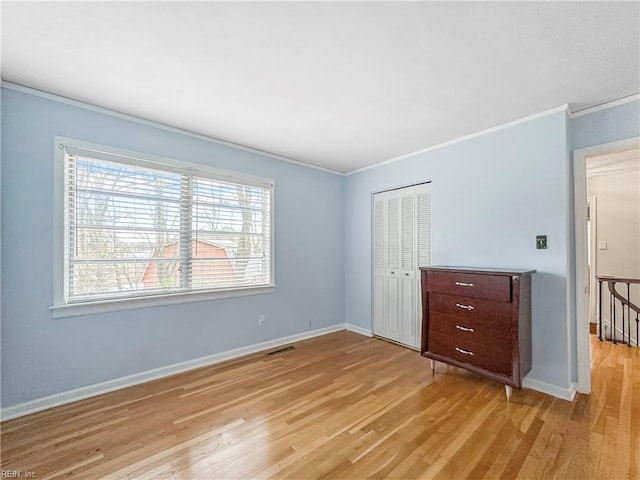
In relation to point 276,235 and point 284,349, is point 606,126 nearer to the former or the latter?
point 276,235

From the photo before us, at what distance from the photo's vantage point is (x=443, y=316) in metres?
2.80

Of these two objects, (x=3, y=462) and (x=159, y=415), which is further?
(x=159, y=415)

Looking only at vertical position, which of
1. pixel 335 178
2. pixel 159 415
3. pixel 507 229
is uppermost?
pixel 335 178

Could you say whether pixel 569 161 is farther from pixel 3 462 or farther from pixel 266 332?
pixel 3 462

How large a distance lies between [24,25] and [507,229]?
12.6 feet

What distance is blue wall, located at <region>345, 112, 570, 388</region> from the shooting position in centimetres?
248

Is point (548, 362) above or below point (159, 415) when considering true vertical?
above

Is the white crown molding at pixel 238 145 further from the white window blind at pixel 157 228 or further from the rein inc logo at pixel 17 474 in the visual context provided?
the rein inc logo at pixel 17 474

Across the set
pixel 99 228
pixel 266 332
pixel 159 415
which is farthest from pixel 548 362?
pixel 99 228

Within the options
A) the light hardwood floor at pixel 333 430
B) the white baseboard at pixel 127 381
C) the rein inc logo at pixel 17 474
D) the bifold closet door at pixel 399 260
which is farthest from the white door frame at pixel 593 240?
the rein inc logo at pixel 17 474

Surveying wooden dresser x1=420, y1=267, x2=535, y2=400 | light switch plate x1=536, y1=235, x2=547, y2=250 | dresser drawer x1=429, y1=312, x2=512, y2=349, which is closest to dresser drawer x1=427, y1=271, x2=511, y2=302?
wooden dresser x1=420, y1=267, x2=535, y2=400

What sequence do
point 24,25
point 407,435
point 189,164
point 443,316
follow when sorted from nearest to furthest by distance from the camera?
point 24,25
point 407,435
point 443,316
point 189,164

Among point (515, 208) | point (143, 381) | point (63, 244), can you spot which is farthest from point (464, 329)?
point (63, 244)

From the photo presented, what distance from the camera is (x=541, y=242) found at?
2.57 m
